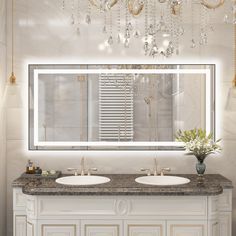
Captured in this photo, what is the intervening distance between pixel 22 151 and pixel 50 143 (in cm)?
29

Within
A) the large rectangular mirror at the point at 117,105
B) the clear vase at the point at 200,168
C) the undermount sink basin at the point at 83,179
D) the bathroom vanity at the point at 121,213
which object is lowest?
the bathroom vanity at the point at 121,213

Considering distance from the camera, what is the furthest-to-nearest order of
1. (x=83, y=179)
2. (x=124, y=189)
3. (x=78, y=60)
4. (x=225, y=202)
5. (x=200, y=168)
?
(x=78, y=60) < (x=83, y=179) < (x=200, y=168) < (x=225, y=202) < (x=124, y=189)

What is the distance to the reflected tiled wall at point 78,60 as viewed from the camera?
12.5ft

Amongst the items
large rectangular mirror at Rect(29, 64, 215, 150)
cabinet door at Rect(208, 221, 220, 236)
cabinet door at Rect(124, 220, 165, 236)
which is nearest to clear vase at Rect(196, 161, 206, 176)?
large rectangular mirror at Rect(29, 64, 215, 150)

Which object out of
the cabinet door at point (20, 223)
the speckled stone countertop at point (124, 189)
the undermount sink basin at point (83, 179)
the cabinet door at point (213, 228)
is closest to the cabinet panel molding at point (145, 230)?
the speckled stone countertop at point (124, 189)

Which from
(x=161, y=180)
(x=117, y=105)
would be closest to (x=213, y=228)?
(x=161, y=180)

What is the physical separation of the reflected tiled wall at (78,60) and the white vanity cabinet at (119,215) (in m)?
0.73

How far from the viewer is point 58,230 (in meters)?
3.13

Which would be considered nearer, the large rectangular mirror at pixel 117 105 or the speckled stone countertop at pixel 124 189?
the speckled stone countertop at pixel 124 189

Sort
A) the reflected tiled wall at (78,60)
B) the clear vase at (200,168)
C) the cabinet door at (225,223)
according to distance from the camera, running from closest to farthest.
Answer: the cabinet door at (225,223), the clear vase at (200,168), the reflected tiled wall at (78,60)

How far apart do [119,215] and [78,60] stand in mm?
1588

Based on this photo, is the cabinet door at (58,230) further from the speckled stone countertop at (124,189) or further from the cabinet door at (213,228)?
the cabinet door at (213,228)

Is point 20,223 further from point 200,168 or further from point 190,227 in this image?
point 200,168

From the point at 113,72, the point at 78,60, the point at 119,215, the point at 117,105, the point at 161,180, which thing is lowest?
the point at 119,215
